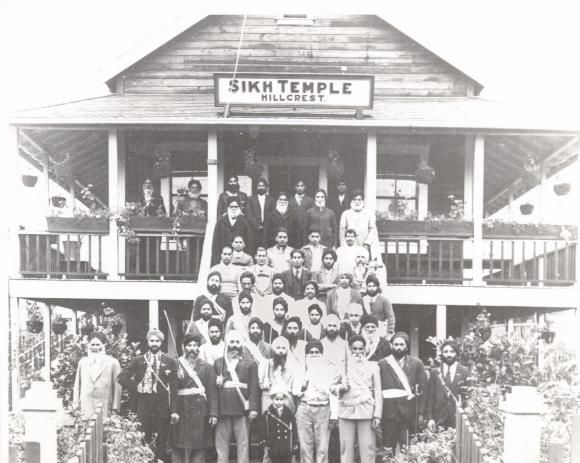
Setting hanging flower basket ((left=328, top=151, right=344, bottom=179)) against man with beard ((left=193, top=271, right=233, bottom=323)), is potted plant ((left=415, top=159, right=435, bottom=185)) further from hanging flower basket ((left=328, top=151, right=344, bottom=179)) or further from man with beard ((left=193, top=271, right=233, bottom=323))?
man with beard ((left=193, top=271, right=233, bottom=323))

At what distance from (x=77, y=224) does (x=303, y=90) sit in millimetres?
3523

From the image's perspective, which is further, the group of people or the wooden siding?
the wooden siding

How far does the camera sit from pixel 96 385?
992 centimetres

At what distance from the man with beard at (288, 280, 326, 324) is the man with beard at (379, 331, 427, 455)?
2.97 feet

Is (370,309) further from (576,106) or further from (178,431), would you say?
(576,106)

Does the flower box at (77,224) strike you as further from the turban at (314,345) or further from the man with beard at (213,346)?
the turban at (314,345)

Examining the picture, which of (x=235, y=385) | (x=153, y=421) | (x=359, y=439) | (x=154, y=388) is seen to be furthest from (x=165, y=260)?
(x=359, y=439)

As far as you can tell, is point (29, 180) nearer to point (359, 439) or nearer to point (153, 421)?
point (153, 421)

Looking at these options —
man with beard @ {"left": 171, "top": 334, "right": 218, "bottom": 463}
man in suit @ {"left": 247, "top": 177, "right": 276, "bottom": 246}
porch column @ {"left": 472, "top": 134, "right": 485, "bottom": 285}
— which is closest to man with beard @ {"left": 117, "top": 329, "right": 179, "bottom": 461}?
man with beard @ {"left": 171, "top": 334, "right": 218, "bottom": 463}

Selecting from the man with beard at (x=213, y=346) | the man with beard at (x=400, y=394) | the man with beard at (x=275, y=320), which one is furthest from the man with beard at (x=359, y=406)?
the man with beard at (x=213, y=346)

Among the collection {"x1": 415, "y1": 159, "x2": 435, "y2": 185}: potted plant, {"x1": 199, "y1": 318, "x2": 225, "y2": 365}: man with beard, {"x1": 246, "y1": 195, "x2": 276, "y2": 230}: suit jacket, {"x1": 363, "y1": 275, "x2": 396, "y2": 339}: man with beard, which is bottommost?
{"x1": 199, "y1": 318, "x2": 225, "y2": 365}: man with beard

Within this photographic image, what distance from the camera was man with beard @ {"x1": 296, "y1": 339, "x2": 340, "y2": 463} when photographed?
8.89 m

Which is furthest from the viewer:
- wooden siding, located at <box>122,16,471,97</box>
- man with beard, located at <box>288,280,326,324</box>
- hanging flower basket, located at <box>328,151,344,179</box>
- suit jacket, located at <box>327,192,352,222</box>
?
wooden siding, located at <box>122,16,471,97</box>

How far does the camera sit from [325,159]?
13258 millimetres
